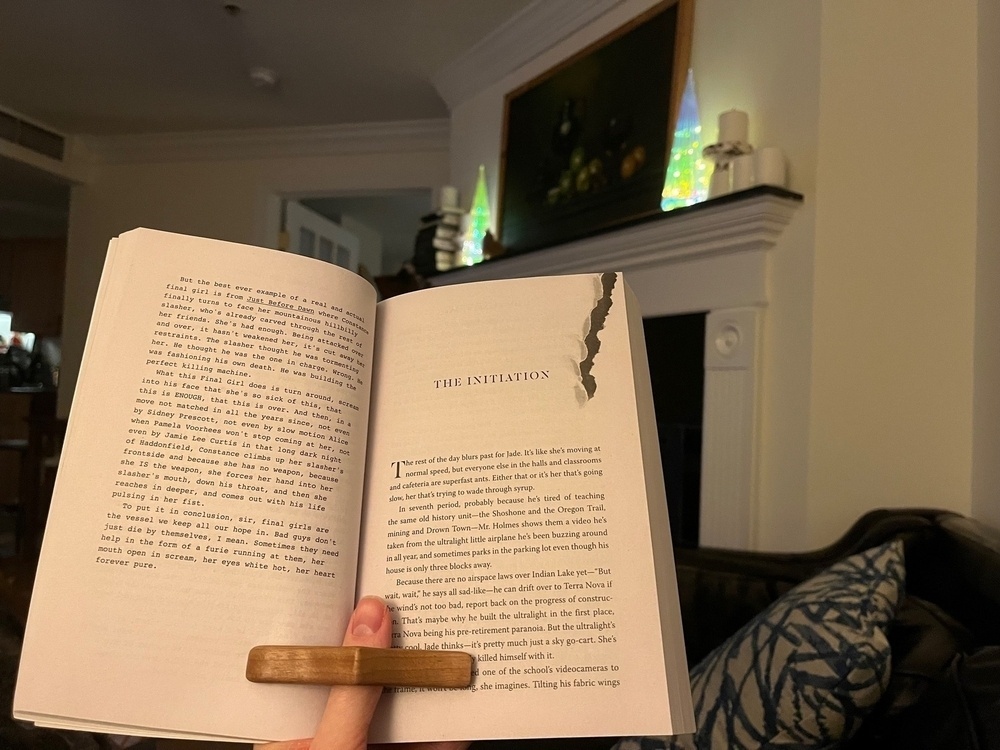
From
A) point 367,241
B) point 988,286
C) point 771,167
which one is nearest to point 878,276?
point 988,286

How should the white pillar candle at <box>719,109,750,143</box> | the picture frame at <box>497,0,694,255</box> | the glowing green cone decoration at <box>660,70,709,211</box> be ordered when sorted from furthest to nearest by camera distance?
the picture frame at <box>497,0,694,255</box>, the glowing green cone decoration at <box>660,70,709,211</box>, the white pillar candle at <box>719,109,750,143</box>

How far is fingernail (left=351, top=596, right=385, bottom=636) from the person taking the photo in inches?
21.1

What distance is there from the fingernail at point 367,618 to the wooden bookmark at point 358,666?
0.02 metres

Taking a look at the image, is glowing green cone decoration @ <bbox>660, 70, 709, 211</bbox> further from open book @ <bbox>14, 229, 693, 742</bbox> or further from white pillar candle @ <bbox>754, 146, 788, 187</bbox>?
open book @ <bbox>14, 229, 693, 742</bbox>

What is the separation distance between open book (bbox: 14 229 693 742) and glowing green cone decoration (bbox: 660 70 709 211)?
1.39 metres

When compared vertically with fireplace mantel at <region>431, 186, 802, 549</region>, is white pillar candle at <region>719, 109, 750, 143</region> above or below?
above

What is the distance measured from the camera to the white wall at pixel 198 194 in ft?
13.0

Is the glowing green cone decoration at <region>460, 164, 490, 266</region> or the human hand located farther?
the glowing green cone decoration at <region>460, 164, 490, 266</region>

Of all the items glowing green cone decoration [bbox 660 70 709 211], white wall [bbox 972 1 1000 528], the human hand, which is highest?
glowing green cone decoration [bbox 660 70 709 211]

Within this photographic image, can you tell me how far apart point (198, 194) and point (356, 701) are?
4333 mm

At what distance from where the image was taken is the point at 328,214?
530 centimetres

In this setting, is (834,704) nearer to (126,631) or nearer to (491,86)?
(126,631)

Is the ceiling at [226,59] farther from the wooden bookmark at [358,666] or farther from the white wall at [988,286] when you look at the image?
the wooden bookmark at [358,666]

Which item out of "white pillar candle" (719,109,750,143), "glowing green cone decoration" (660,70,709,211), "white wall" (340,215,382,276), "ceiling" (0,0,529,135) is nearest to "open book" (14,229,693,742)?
"white pillar candle" (719,109,750,143)
